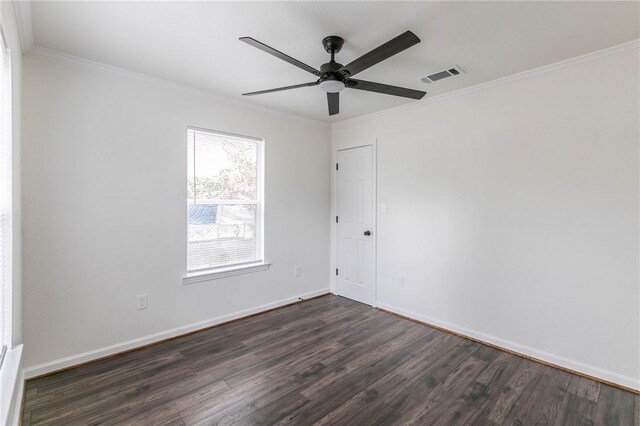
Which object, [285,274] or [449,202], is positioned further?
[285,274]

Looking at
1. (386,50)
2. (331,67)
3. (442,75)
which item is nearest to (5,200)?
(331,67)

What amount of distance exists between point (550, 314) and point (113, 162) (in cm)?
402

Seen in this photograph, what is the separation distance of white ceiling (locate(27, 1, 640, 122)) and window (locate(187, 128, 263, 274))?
0.83 m

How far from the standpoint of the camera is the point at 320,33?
211cm

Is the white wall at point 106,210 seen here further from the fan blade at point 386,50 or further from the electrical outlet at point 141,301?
the fan blade at point 386,50

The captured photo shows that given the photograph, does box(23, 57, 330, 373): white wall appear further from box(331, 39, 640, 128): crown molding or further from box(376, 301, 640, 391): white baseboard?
box(376, 301, 640, 391): white baseboard

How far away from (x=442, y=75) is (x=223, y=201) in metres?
2.57

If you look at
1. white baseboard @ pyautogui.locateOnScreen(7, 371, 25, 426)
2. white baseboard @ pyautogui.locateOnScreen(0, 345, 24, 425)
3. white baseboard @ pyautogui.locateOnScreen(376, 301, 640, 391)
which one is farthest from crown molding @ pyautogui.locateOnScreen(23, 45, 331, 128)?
white baseboard @ pyautogui.locateOnScreen(376, 301, 640, 391)

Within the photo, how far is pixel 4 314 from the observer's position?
1759 millimetres

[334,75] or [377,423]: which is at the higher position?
[334,75]

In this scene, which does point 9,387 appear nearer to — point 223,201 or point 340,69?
point 223,201

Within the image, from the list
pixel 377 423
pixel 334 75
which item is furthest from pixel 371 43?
pixel 377 423

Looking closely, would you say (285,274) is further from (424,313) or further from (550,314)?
(550,314)

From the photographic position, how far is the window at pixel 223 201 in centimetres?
321
